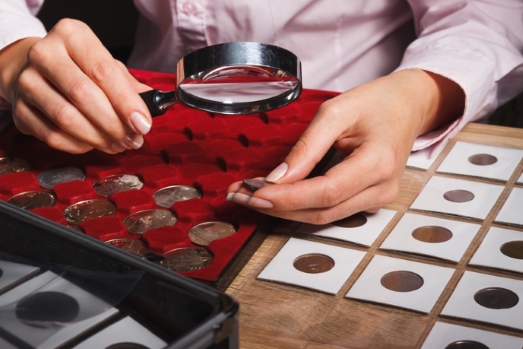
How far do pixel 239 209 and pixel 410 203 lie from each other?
193mm

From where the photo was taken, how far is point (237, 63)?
0.80 meters

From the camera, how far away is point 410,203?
0.83 m

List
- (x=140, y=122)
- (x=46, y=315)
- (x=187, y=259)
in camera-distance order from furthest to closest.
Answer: (x=140, y=122)
(x=187, y=259)
(x=46, y=315)

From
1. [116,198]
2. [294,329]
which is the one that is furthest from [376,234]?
[116,198]

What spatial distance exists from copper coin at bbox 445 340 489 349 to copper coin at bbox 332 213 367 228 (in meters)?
0.21

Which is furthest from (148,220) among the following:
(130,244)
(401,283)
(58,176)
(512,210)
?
(512,210)

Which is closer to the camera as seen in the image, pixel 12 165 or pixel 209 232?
pixel 209 232

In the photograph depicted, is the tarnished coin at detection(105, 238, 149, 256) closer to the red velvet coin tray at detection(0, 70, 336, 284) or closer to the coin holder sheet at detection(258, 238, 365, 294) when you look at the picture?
the red velvet coin tray at detection(0, 70, 336, 284)

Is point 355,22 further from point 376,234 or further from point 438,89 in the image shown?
point 376,234

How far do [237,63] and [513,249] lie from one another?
34 centimetres

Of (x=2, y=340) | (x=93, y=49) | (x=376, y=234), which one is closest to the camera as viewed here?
(x=2, y=340)

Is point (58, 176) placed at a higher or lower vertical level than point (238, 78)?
lower

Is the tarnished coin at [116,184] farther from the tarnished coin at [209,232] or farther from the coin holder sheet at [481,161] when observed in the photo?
the coin holder sheet at [481,161]

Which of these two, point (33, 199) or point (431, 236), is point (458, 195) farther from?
point (33, 199)
